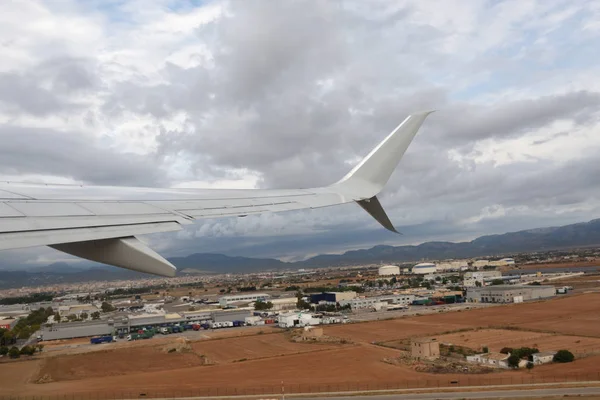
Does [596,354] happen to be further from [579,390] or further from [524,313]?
[524,313]

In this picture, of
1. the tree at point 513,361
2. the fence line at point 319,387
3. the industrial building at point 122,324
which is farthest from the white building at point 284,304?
the fence line at point 319,387

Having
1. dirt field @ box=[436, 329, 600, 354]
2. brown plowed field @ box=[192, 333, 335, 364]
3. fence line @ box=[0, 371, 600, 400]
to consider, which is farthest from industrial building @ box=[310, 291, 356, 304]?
fence line @ box=[0, 371, 600, 400]

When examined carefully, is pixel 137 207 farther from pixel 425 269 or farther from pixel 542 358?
pixel 425 269

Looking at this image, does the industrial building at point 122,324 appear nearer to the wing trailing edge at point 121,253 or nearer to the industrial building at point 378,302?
the industrial building at point 378,302

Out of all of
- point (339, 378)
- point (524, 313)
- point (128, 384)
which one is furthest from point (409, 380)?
point (524, 313)

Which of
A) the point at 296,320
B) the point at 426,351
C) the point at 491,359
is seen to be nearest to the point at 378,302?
the point at 296,320
